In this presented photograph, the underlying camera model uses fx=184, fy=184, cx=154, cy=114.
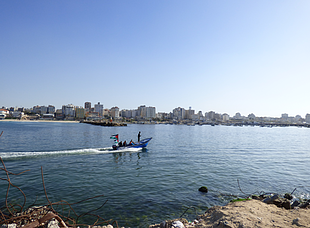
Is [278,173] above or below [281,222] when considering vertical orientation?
below

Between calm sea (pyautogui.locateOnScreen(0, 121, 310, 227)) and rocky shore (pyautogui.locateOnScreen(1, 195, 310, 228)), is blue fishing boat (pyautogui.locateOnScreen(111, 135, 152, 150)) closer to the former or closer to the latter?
calm sea (pyautogui.locateOnScreen(0, 121, 310, 227))

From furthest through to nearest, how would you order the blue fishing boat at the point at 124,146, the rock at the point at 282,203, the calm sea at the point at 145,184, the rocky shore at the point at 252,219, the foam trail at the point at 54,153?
1. the blue fishing boat at the point at 124,146
2. the foam trail at the point at 54,153
3. the calm sea at the point at 145,184
4. the rock at the point at 282,203
5. the rocky shore at the point at 252,219

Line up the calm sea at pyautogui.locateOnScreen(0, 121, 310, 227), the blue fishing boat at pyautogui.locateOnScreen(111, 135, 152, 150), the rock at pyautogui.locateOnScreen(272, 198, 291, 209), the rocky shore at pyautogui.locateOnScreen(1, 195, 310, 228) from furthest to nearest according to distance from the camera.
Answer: the blue fishing boat at pyautogui.locateOnScreen(111, 135, 152, 150), the calm sea at pyautogui.locateOnScreen(0, 121, 310, 227), the rock at pyautogui.locateOnScreen(272, 198, 291, 209), the rocky shore at pyautogui.locateOnScreen(1, 195, 310, 228)

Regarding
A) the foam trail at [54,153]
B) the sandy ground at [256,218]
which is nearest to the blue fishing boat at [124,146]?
the foam trail at [54,153]

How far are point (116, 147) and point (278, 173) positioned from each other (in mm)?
20106

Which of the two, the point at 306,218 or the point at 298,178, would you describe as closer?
the point at 306,218

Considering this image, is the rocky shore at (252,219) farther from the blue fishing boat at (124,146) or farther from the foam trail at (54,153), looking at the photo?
the blue fishing boat at (124,146)

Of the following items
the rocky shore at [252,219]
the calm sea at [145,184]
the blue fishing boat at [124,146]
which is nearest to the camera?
the rocky shore at [252,219]

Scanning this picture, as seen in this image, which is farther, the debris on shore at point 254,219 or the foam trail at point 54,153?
the foam trail at point 54,153

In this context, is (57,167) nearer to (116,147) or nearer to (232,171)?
(116,147)

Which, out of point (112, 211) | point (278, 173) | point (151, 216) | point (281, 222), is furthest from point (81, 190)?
point (278, 173)

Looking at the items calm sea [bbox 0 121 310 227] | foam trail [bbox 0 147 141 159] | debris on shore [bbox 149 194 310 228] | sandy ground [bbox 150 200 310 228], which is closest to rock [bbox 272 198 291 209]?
debris on shore [bbox 149 194 310 228]

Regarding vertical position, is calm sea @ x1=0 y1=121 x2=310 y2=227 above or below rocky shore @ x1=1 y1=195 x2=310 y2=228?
below

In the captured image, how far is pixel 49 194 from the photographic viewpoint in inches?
445
